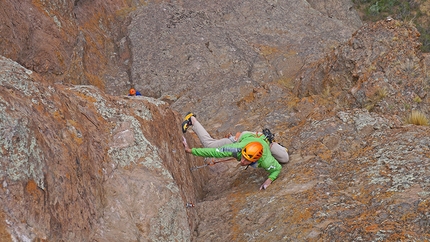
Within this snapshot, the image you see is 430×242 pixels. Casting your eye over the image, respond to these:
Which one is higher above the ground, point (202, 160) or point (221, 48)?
point (221, 48)

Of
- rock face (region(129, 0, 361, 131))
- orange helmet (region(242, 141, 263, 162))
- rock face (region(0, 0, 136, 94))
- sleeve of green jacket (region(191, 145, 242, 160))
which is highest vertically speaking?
rock face (region(0, 0, 136, 94))

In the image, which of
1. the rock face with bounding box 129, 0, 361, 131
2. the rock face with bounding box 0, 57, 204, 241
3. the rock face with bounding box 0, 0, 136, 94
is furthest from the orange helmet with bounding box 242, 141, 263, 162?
the rock face with bounding box 0, 0, 136, 94

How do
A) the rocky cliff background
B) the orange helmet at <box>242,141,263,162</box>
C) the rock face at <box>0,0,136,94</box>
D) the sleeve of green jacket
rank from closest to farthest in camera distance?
the rocky cliff background
the orange helmet at <box>242,141,263,162</box>
the sleeve of green jacket
the rock face at <box>0,0,136,94</box>

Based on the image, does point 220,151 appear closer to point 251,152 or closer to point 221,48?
point 251,152

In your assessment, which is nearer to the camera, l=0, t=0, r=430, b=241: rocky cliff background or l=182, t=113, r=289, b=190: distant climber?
l=0, t=0, r=430, b=241: rocky cliff background

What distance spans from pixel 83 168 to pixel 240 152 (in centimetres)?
320

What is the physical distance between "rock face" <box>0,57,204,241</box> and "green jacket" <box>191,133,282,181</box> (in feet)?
2.28

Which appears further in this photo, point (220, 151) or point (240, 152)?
point (240, 152)

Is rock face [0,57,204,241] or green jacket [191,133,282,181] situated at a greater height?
rock face [0,57,204,241]

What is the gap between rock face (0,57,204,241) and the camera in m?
4.66

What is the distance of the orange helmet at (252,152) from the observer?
7512 mm

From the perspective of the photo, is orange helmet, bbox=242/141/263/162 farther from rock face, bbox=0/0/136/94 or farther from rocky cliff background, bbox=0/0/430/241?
rock face, bbox=0/0/136/94

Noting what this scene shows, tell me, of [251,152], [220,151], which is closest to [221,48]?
[220,151]

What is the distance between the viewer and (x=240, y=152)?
7762 millimetres
